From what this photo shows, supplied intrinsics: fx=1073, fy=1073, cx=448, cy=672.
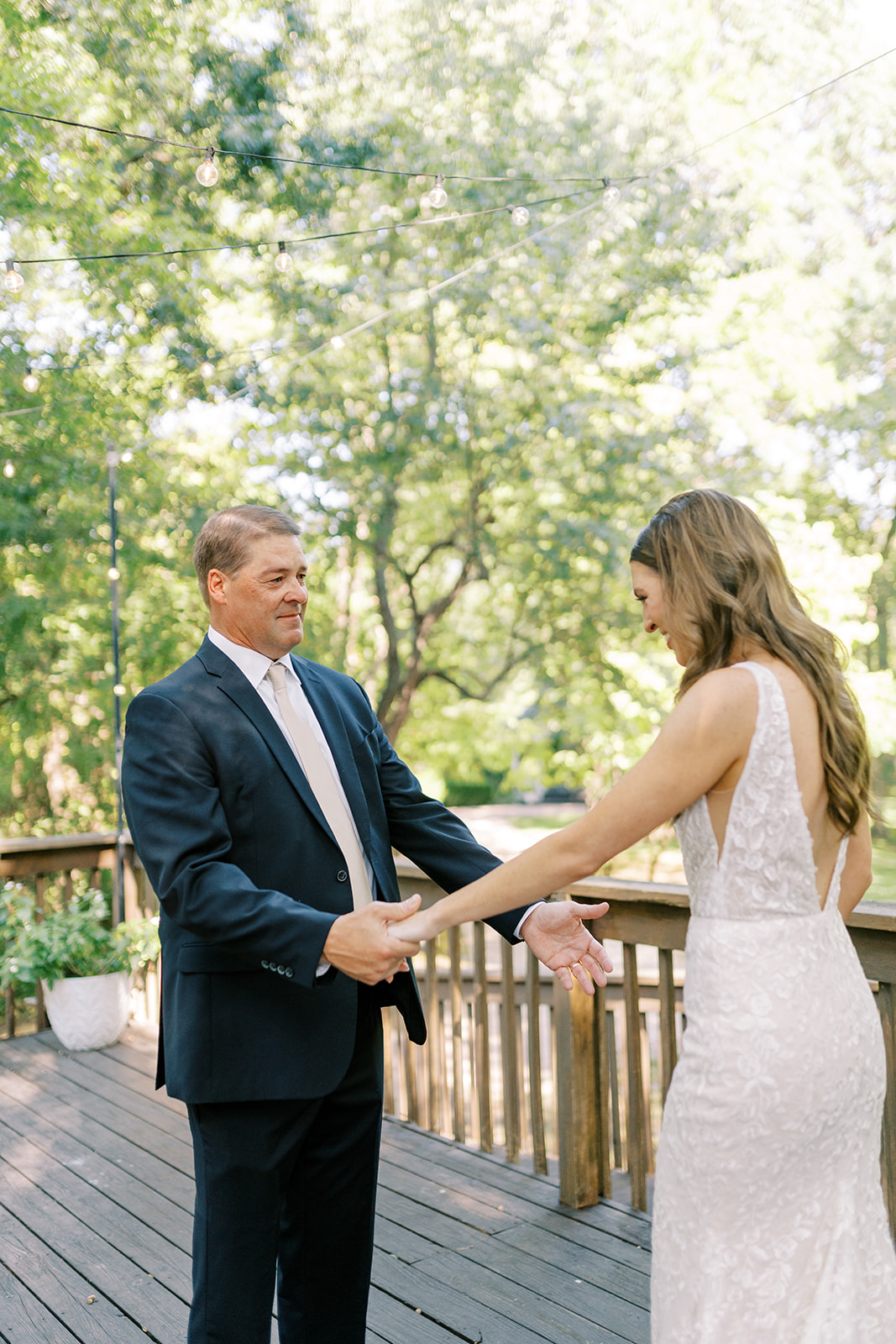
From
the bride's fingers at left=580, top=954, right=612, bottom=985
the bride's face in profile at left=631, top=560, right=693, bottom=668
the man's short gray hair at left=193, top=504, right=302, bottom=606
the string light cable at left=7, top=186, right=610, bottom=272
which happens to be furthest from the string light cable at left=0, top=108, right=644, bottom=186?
the bride's fingers at left=580, top=954, right=612, bottom=985

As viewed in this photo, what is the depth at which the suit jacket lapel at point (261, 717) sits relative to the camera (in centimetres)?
178

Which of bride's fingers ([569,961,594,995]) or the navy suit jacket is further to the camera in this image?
bride's fingers ([569,961,594,995])

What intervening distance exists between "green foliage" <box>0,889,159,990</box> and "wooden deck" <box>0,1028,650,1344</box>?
2.07 ft

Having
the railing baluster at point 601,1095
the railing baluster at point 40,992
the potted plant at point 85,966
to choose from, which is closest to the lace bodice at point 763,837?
the railing baluster at point 601,1095

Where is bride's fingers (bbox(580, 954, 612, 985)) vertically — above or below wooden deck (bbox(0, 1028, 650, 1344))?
above

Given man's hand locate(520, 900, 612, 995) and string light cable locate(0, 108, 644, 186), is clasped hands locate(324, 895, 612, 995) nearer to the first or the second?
man's hand locate(520, 900, 612, 995)

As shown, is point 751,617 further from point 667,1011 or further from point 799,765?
point 667,1011

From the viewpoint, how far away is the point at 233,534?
73.5 inches

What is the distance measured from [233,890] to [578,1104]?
1.68 m

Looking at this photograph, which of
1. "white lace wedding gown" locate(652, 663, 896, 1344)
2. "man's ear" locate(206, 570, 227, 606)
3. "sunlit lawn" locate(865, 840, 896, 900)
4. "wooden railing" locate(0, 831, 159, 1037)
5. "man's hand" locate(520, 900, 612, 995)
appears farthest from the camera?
"sunlit lawn" locate(865, 840, 896, 900)

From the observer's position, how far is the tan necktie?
185 cm

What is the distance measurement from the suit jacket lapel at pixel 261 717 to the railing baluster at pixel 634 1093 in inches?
54.6

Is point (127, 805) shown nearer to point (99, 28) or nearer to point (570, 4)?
point (99, 28)

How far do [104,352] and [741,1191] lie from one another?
23.3 ft
